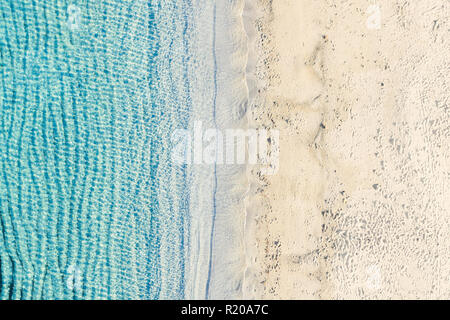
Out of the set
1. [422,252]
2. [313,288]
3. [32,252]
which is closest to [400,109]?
[422,252]
